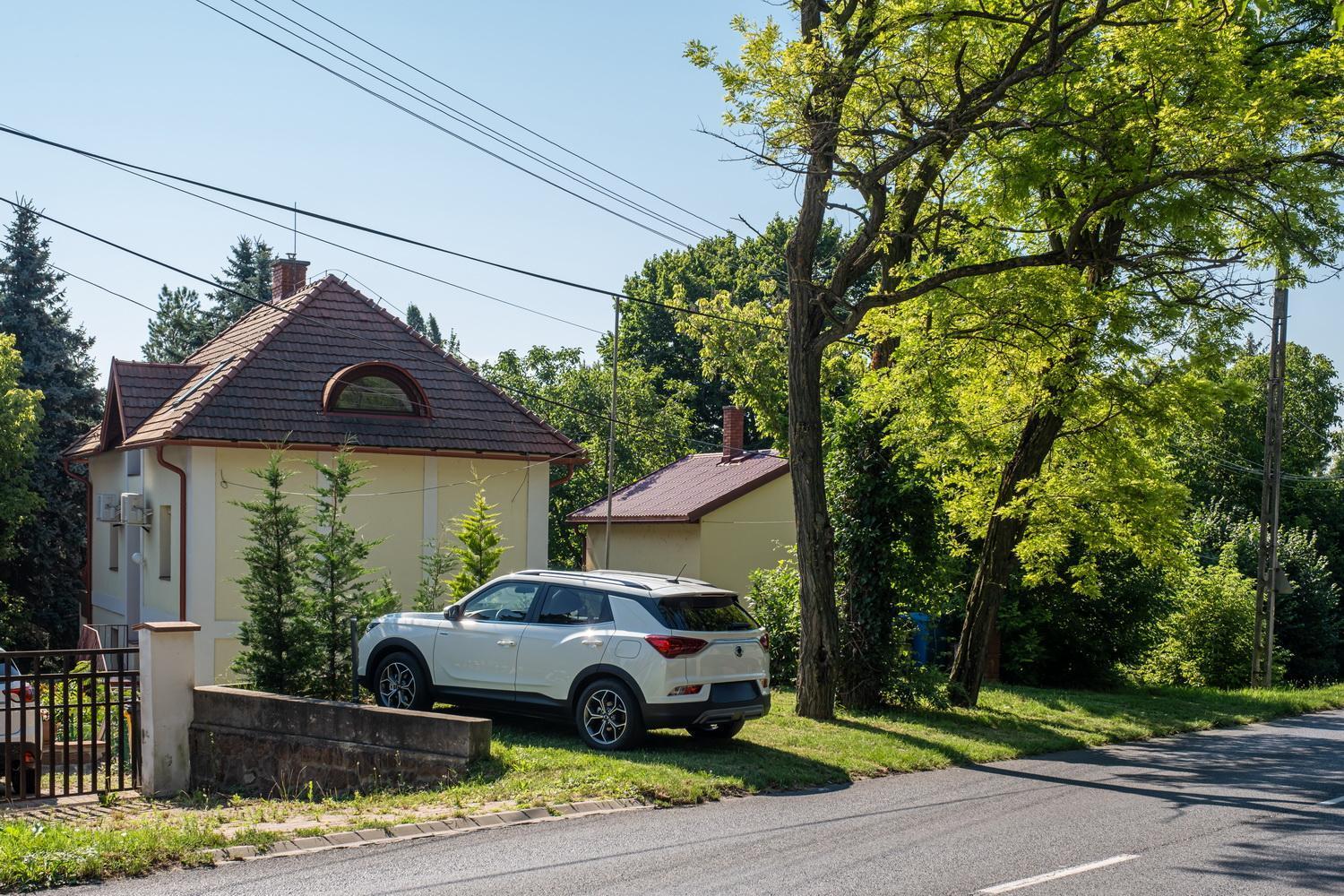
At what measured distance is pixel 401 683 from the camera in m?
13.0

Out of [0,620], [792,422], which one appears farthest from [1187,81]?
[0,620]

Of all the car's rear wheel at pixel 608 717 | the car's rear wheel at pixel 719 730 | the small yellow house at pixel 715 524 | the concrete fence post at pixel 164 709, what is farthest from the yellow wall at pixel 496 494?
the car's rear wheel at pixel 608 717

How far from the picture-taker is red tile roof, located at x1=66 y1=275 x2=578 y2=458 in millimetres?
20719

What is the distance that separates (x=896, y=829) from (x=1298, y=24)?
43.3ft

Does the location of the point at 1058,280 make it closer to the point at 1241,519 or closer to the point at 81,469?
the point at 81,469

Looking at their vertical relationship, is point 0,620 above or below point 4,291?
below

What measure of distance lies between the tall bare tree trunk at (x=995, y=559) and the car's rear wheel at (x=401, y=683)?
7698 millimetres

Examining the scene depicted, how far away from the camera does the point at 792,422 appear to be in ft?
48.3

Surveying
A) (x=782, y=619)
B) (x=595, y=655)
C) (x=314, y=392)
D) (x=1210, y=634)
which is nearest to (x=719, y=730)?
(x=595, y=655)

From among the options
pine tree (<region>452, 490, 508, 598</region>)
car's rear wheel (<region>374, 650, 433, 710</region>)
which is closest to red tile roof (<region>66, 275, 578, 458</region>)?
pine tree (<region>452, 490, 508, 598</region>)

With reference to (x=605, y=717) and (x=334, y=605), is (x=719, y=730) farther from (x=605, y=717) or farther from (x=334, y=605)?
(x=334, y=605)

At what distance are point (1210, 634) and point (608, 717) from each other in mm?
22981

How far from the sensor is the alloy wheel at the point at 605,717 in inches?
446

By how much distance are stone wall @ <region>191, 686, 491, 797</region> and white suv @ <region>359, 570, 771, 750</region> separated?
141 cm
